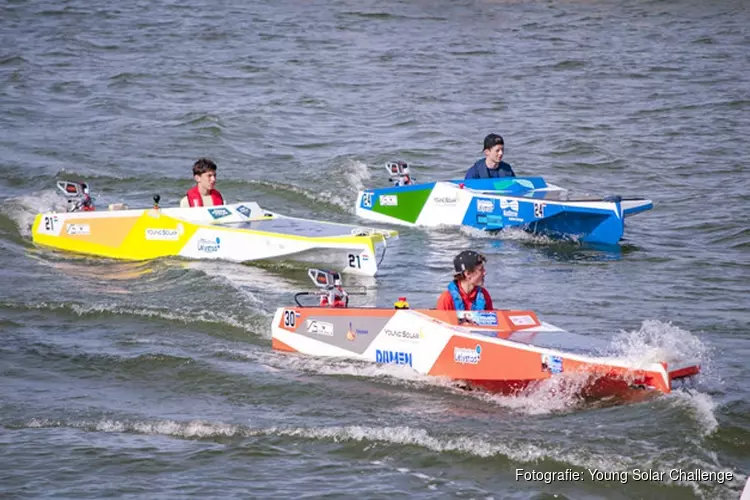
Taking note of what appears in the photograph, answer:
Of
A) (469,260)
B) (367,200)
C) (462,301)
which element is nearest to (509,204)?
(367,200)

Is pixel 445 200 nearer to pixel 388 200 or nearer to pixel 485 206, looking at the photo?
pixel 485 206

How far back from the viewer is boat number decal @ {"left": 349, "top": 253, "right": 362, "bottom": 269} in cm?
1703

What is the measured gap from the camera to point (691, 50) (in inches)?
1321

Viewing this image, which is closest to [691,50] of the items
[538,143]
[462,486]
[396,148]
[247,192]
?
[538,143]

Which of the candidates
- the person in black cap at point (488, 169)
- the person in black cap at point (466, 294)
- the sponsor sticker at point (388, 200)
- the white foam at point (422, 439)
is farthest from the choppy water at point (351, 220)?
the person in black cap at point (488, 169)

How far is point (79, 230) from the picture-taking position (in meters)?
19.2

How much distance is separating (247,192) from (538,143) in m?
6.94

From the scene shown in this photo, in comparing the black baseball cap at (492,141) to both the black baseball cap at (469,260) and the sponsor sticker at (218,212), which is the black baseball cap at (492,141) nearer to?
the sponsor sticker at (218,212)

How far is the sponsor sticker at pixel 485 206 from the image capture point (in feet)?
65.0

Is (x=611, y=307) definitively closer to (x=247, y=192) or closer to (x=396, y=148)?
(x=247, y=192)

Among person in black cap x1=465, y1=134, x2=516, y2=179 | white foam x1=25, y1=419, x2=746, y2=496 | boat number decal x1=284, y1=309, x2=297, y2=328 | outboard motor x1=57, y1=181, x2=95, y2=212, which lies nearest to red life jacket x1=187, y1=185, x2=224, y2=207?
outboard motor x1=57, y1=181, x2=95, y2=212

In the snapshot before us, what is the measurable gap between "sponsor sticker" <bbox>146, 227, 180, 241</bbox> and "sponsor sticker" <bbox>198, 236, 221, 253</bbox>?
0.41 m

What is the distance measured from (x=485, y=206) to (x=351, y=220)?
2781 mm

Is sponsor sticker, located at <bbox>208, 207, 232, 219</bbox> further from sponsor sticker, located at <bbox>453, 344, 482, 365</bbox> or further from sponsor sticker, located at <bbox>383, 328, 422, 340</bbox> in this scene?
sponsor sticker, located at <bbox>453, 344, 482, 365</bbox>
